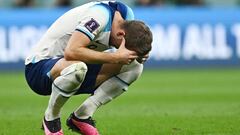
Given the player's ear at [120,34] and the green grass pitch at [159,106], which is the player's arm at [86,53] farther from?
the green grass pitch at [159,106]

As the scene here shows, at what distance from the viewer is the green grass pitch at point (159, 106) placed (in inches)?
328

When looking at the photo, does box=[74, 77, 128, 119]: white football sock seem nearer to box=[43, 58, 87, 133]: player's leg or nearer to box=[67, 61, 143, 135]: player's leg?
box=[67, 61, 143, 135]: player's leg

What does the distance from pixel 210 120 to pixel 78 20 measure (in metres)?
2.56

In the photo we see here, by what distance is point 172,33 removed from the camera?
1825cm

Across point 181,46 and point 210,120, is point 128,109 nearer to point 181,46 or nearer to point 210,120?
point 210,120

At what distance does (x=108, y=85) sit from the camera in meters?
7.34

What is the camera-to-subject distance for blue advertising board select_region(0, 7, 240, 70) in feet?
59.0

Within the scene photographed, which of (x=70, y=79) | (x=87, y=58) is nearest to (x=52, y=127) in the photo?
(x=70, y=79)

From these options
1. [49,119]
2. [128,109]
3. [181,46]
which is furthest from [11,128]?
[181,46]

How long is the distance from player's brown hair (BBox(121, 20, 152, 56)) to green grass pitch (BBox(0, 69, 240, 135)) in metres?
1.39

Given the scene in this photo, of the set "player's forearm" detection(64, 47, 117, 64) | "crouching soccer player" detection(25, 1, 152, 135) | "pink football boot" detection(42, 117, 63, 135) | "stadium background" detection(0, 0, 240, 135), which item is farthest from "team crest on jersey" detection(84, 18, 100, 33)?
"stadium background" detection(0, 0, 240, 135)

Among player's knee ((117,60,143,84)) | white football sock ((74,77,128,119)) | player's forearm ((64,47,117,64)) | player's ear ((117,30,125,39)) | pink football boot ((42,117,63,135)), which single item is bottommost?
pink football boot ((42,117,63,135))

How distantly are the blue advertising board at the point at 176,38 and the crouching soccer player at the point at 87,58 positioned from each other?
34.4ft

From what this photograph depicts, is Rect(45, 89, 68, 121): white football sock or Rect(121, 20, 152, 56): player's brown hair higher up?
Rect(121, 20, 152, 56): player's brown hair
